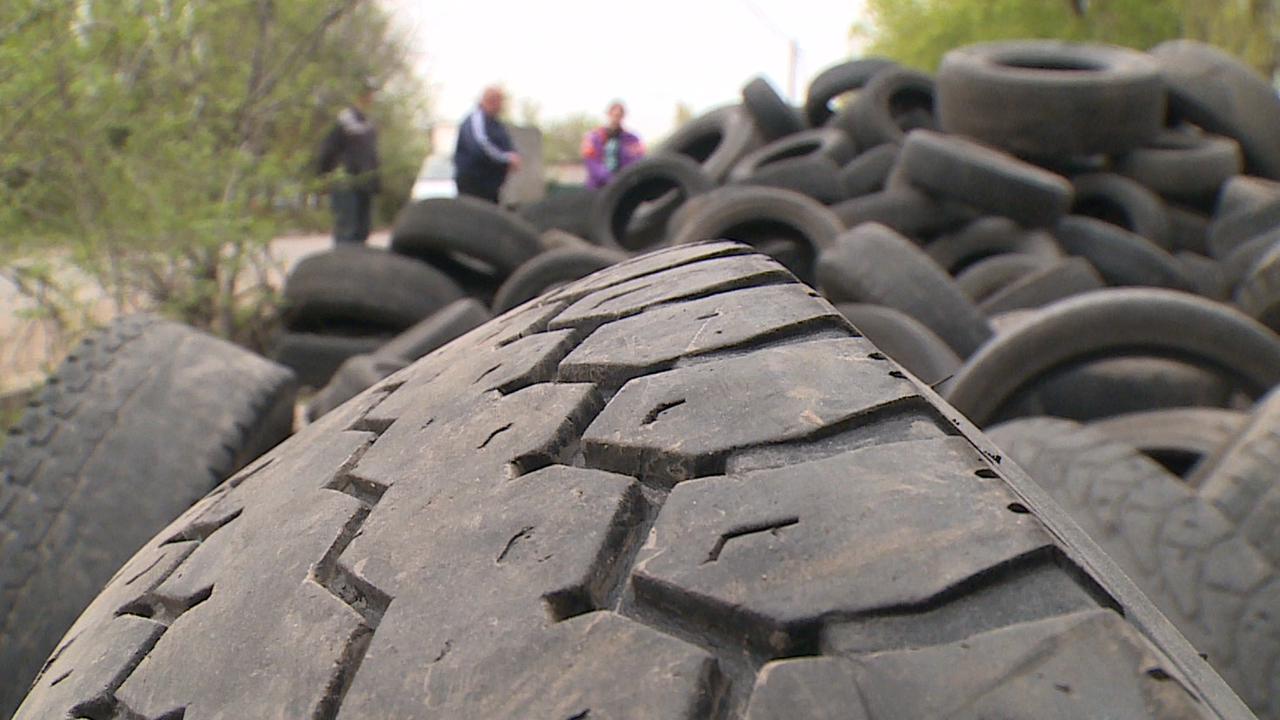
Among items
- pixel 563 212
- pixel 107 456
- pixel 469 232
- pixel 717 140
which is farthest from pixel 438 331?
pixel 717 140

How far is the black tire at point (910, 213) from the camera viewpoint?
4035 millimetres

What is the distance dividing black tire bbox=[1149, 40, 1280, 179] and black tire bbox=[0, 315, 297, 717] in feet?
16.7

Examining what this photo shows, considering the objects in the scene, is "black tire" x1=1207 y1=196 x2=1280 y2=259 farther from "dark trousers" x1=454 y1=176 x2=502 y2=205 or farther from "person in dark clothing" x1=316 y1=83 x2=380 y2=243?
"person in dark clothing" x1=316 y1=83 x2=380 y2=243

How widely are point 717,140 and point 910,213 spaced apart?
271cm

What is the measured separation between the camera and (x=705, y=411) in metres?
0.68

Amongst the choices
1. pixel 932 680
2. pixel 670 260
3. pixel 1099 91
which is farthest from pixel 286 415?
pixel 1099 91

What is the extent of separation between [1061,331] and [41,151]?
3.13 m

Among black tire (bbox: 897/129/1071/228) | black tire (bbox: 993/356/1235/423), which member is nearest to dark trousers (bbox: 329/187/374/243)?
black tire (bbox: 897/129/1071/228)

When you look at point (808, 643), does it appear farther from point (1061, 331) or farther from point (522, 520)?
point (1061, 331)

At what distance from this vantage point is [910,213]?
13.3 feet

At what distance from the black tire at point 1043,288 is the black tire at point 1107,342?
41.5 inches

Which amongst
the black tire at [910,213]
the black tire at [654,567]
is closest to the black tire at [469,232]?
the black tire at [910,213]

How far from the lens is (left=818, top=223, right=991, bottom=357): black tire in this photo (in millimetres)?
2697

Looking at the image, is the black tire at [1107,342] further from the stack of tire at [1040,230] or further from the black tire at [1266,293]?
the black tire at [1266,293]
